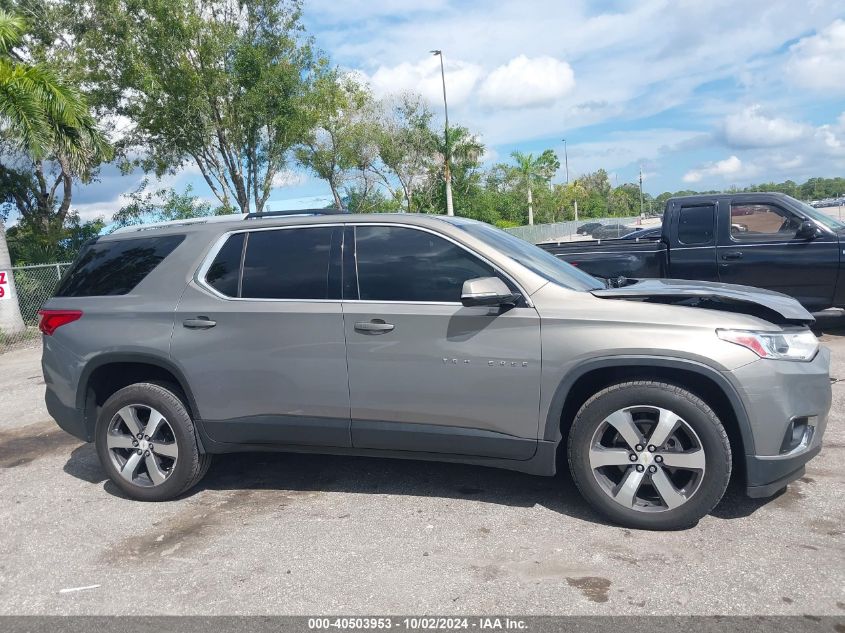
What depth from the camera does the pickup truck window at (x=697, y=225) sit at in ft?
28.5

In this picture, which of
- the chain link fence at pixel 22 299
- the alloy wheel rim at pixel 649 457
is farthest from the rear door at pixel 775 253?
the chain link fence at pixel 22 299

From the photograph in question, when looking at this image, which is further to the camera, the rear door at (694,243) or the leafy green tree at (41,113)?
the leafy green tree at (41,113)

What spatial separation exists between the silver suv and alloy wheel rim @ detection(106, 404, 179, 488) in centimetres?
1

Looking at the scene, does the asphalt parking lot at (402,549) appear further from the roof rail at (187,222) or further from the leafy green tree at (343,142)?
the leafy green tree at (343,142)

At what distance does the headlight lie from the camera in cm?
358

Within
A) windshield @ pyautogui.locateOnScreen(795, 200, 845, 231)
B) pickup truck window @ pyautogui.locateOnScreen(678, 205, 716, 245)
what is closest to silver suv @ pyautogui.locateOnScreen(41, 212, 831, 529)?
pickup truck window @ pyautogui.locateOnScreen(678, 205, 716, 245)

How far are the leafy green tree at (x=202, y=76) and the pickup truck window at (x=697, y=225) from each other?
13.8m

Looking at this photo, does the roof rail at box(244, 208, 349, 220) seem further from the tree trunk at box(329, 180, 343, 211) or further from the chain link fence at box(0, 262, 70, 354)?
the tree trunk at box(329, 180, 343, 211)

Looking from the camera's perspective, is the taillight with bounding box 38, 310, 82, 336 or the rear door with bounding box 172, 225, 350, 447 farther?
the taillight with bounding box 38, 310, 82, 336

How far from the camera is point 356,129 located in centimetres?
3067

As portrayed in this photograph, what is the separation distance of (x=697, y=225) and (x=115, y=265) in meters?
6.79

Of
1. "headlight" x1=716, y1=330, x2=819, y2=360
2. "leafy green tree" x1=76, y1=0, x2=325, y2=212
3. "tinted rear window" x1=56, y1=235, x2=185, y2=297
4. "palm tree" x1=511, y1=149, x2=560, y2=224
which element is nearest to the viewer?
"headlight" x1=716, y1=330, x2=819, y2=360

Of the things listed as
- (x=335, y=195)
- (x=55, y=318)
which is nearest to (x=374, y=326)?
(x=55, y=318)

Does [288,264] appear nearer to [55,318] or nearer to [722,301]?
[55,318]
